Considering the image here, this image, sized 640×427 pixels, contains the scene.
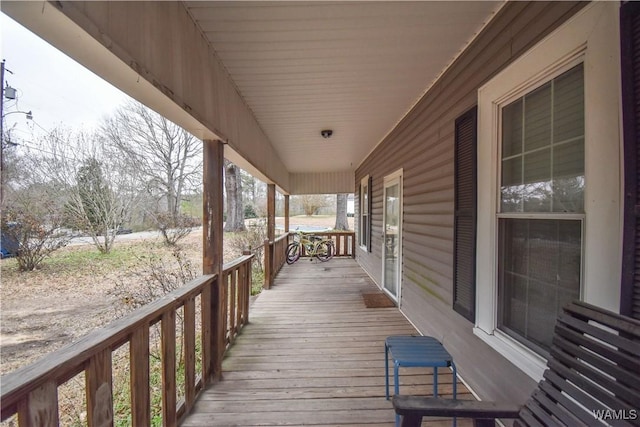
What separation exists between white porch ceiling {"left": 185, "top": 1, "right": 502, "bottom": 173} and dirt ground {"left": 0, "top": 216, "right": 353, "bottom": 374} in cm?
368

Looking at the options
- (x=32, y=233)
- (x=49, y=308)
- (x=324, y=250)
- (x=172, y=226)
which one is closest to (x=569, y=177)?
(x=49, y=308)

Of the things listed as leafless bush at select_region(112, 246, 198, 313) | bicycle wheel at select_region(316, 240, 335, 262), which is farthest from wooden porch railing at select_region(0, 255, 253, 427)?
bicycle wheel at select_region(316, 240, 335, 262)

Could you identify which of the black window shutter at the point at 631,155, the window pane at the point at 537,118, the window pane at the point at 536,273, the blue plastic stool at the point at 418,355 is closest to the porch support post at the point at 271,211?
the blue plastic stool at the point at 418,355

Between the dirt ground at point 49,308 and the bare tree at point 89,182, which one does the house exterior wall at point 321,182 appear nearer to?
the dirt ground at point 49,308

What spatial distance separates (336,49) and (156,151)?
676 cm

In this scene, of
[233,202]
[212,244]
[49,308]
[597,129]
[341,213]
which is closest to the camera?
[597,129]

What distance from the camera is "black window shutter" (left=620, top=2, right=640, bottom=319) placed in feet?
3.11

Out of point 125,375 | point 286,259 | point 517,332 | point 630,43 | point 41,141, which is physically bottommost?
point 125,375

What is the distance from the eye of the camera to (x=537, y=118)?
1.49m

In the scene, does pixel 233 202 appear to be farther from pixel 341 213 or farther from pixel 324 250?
pixel 324 250

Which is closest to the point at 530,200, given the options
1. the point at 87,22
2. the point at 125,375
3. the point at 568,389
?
the point at 568,389

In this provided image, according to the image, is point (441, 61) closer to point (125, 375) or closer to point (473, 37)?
point (473, 37)

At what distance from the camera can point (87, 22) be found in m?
0.87

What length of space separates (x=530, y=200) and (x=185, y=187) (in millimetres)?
7736
